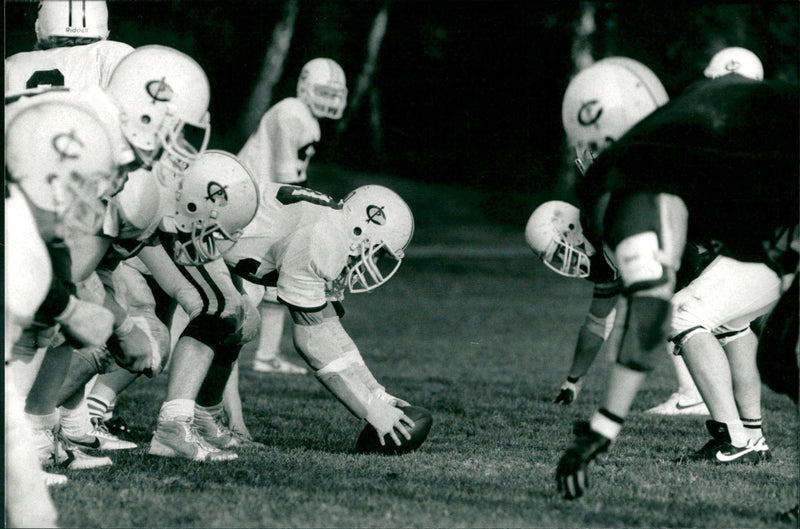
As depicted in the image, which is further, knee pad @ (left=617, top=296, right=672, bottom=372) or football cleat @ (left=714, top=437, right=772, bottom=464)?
football cleat @ (left=714, top=437, right=772, bottom=464)

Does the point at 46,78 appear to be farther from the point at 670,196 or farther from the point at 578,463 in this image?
the point at 578,463

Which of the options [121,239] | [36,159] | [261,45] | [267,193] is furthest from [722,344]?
[261,45]

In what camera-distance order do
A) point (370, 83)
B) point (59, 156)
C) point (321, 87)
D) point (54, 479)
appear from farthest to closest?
1. point (370, 83)
2. point (321, 87)
3. point (54, 479)
4. point (59, 156)

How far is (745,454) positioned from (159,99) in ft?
9.80

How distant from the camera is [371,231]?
5.55 m

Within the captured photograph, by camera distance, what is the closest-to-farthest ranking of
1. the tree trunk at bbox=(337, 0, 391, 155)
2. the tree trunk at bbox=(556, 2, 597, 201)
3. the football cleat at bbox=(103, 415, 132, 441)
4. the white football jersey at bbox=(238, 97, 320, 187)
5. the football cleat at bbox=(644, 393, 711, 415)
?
the football cleat at bbox=(103, 415, 132, 441), the football cleat at bbox=(644, 393, 711, 415), the white football jersey at bbox=(238, 97, 320, 187), the tree trunk at bbox=(556, 2, 597, 201), the tree trunk at bbox=(337, 0, 391, 155)

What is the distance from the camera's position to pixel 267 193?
5.55 meters

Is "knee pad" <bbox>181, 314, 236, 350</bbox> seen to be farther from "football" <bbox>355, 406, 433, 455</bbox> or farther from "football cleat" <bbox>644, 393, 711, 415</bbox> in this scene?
"football cleat" <bbox>644, 393, 711, 415</bbox>

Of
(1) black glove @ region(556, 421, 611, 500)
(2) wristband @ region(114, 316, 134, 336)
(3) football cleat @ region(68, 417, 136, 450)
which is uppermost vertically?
(2) wristband @ region(114, 316, 134, 336)

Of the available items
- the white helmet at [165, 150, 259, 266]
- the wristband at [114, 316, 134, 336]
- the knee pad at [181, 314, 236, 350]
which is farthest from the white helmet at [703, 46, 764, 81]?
the wristband at [114, 316, 134, 336]

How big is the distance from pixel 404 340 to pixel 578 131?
288 inches

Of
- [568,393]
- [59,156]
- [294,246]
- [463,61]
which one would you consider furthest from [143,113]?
[463,61]

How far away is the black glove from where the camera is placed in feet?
12.3

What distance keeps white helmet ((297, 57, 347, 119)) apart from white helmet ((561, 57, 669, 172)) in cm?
471
